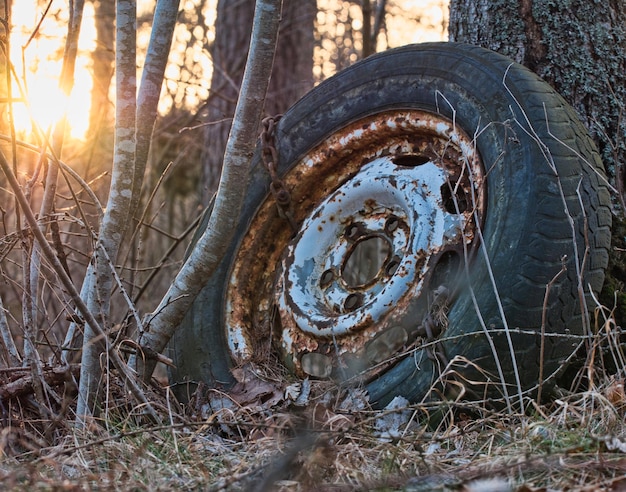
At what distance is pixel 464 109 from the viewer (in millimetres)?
2559

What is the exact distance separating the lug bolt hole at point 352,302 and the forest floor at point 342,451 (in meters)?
0.39

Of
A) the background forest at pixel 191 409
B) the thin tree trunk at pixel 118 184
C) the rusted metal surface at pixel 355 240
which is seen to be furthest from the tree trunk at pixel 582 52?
the thin tree trunk at pixel 118 184

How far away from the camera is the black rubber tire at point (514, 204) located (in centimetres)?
218

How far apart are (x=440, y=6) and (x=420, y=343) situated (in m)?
6.34

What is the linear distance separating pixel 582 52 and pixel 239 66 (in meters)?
3.27

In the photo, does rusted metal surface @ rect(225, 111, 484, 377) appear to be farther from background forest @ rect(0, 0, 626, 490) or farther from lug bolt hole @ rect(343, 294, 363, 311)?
background forest @ rect(0, 0, 626, 490)

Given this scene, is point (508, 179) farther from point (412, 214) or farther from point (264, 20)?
point (264, 20)

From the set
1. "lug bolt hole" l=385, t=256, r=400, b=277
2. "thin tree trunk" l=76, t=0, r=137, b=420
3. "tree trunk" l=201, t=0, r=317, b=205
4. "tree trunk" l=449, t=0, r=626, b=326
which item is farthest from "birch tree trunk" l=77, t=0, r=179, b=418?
"tree trunk" l=201, t=0, r=317, b=205

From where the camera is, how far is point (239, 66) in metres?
5.75

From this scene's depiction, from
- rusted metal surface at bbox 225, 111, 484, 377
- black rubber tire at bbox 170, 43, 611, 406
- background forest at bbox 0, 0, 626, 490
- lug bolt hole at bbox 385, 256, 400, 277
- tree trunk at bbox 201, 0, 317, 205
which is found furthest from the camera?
tree trunk at bbox 201, 0, 317, 205

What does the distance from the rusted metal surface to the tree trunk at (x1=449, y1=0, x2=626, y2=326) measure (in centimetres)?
66

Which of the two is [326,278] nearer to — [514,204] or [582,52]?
[514,204]

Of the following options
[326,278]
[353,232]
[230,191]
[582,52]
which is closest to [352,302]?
[326,278]

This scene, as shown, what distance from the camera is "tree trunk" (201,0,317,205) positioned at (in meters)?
5.57
